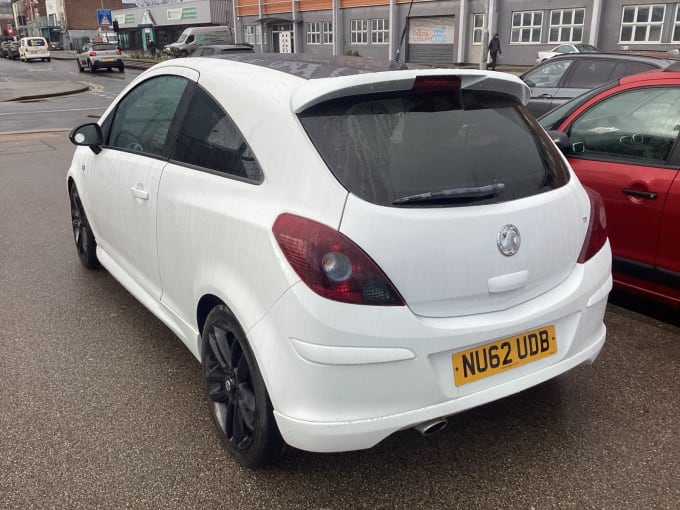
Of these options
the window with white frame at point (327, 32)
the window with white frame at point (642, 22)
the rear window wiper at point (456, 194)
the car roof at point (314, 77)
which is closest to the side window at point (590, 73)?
the car roof at point (314, 77)

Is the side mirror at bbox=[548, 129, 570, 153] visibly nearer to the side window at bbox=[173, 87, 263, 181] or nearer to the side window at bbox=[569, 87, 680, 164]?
the side window at bbox=[569, 87, 680, 164]

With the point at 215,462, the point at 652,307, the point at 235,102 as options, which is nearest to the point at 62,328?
the point at 215,462

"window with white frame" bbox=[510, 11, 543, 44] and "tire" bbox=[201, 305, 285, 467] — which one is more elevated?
"window with white frame" bbox=[510, 11, 543, 44]

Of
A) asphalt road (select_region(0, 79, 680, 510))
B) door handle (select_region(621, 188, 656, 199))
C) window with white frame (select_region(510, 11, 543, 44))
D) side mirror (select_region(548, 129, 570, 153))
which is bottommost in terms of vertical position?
asphalt road (select_region(0, 79, 680, 510))

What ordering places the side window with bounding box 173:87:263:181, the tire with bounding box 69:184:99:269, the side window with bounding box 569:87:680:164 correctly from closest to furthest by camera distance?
1. the side window with bounding box 173:87:263:181
2. the side window with bounding box 569:87:680:164
3. the tire with bounding box 69:184:99:269

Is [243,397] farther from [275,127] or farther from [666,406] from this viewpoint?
[666,406]

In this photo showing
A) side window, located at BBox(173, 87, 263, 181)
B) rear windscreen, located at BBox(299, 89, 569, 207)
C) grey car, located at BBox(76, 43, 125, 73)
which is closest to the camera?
rear windscreen, located at BBox(299, 89, 569, 207)

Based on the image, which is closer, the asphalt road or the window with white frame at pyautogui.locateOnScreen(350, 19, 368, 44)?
the asphalt road

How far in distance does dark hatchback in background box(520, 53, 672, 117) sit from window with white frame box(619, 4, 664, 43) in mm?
21842

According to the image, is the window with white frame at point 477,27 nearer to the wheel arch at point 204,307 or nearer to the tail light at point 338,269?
the wheel arch at point 204,307

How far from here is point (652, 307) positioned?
4164 mm

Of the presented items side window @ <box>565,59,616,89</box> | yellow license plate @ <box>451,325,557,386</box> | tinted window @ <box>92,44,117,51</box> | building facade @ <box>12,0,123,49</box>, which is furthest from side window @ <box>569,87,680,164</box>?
building facade @ <box>12,0,123,49</box>

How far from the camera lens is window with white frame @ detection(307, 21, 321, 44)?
152 feet

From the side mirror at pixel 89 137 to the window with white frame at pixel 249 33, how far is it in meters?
52.5
